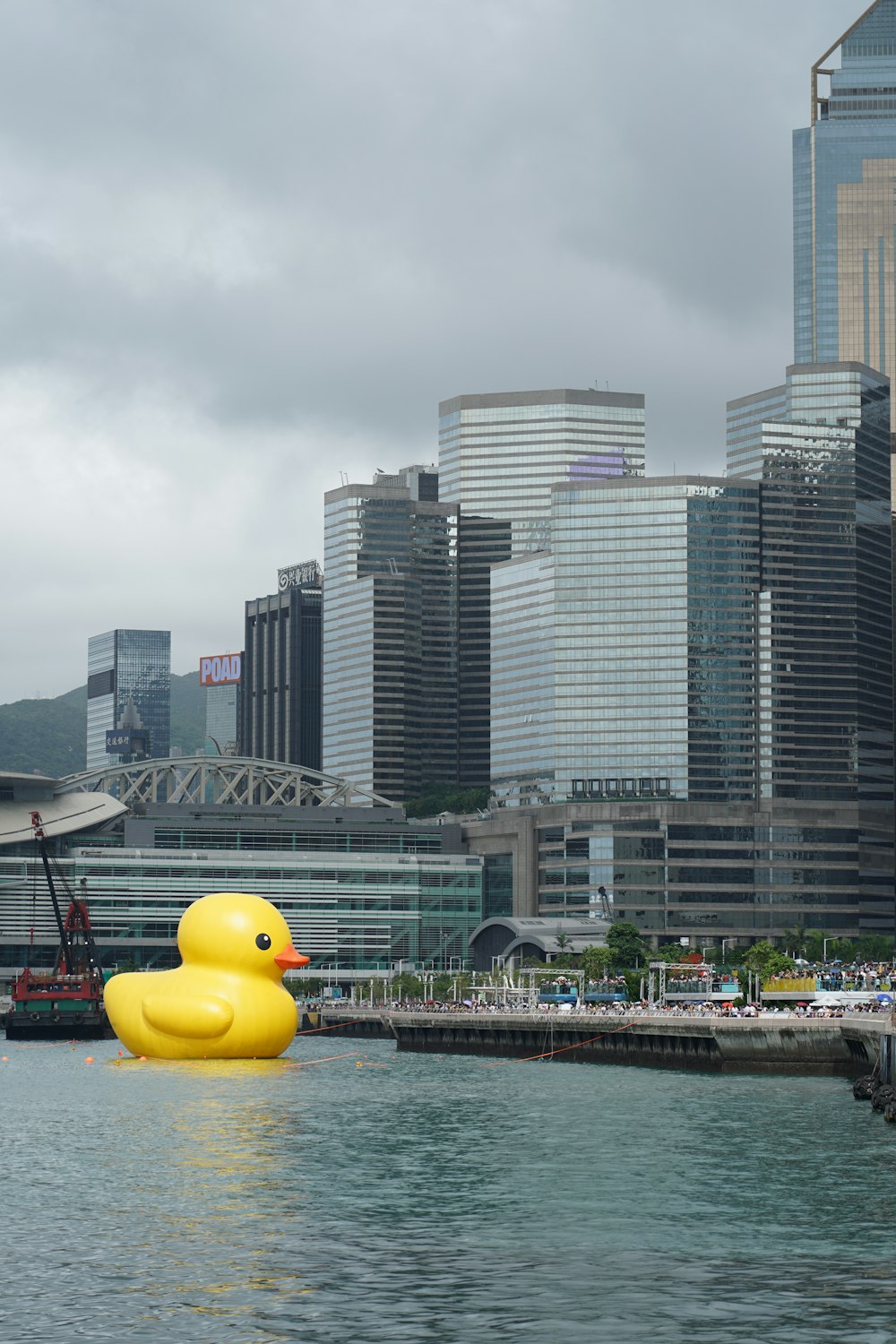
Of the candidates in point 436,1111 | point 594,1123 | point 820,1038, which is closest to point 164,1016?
point 436,1111

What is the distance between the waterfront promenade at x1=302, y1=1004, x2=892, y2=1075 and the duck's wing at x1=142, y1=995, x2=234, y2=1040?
98.4 feet

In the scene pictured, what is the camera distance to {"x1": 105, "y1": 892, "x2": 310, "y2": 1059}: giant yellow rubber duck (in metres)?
102

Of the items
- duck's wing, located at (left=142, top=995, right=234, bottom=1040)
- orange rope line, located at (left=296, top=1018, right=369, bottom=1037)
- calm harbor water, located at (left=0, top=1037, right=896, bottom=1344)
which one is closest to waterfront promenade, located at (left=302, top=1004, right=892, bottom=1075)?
orange rope line, located at (left=296, top=1018, right=369, bottom=1037)

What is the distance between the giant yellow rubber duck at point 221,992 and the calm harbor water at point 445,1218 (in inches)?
250

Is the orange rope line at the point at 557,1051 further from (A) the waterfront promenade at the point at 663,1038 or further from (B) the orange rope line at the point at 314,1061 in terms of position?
(B) the orange rope line at the point at 314,1061

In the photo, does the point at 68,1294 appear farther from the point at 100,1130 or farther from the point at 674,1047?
the point at 674,1047

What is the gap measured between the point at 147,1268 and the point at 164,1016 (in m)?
55.1

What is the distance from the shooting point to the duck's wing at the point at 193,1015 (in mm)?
101438

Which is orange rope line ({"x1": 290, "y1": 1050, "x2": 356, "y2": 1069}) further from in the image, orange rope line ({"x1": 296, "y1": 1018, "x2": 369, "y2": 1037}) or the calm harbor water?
orange rope line ({"x1": 296, "y1": 1018, "x2": 369, "y2": 1037})

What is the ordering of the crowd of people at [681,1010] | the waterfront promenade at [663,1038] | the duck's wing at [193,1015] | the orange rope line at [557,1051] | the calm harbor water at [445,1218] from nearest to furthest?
the calm harbor water at [445,1218]
the duck's wing at [193,1015]
the waterfront promenade at [663,1038]
the crowd of people at [681,1010]
the orange rope line at [557,1051]

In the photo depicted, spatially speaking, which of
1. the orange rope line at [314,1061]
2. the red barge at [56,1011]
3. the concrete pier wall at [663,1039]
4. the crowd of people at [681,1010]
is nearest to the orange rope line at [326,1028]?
the crowd of people at [681,1010]

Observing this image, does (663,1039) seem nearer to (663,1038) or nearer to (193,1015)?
(663,1038)

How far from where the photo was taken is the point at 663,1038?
122875 millimetres

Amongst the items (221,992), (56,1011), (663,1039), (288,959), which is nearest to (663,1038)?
(663,1039)
